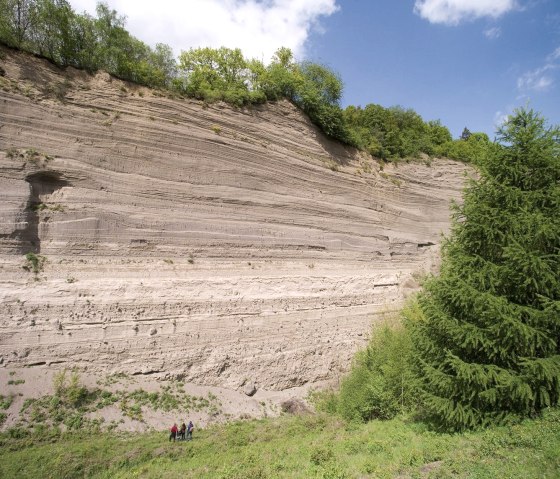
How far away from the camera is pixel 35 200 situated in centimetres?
1278

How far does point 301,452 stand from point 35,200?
10.9 metres

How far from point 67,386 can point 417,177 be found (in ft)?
69.4

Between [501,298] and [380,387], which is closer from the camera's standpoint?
[501,298]

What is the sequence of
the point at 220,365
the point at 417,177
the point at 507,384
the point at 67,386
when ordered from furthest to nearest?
the point at 417,177
the point at 220,365
the point at 67,386
the point at 507,384

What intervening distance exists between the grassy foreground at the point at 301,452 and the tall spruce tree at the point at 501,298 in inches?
23.7

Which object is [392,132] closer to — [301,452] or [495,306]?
[495,306]

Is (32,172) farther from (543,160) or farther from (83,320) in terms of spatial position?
(543,160)

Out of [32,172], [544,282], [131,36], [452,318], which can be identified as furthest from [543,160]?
[131,36]

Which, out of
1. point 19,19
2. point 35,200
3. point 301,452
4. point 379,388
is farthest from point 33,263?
point 379,388

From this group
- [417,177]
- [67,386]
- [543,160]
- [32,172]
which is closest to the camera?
[543,160]

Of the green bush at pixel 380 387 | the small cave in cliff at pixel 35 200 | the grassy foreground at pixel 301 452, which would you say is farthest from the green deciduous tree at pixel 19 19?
the green bush at pixel 380 387

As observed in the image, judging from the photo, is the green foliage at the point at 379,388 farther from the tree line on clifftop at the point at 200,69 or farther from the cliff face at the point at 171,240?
the tree line on clifftop at the point at 200,69

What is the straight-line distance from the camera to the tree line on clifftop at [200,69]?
48.5 feet

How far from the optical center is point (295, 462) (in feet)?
28.7
